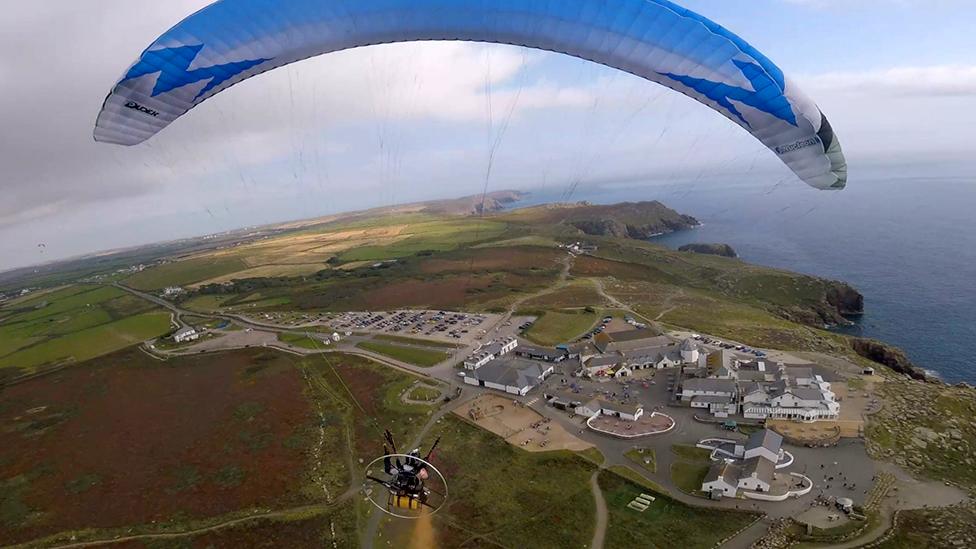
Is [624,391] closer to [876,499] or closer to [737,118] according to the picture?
[876,499]

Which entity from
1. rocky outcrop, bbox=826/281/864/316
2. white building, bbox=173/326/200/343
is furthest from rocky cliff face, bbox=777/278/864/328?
white building, bbox=173/326/200/343

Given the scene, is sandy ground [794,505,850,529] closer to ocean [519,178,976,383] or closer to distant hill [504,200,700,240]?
ocean [519,178,976,383]

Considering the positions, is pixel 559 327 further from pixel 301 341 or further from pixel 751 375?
pixel 301 341

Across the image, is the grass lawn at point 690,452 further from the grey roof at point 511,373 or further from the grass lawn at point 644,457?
the grey roof at point 511,373

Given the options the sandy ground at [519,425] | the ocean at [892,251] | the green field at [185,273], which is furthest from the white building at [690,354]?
the green field at [185,273]

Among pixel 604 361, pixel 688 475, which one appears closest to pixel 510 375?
pixel 604 361

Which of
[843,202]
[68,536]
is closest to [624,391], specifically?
[68,536]
